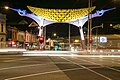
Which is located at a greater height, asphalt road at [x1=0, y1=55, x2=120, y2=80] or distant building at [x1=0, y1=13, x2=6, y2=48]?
distant building at [x1=0, y1=13, x2=6, y2=48]

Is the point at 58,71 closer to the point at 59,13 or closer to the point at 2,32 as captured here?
the point at 59,13

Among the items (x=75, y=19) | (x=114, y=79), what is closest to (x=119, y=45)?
(x=75, y=19)

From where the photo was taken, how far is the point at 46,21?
82000 millimetres

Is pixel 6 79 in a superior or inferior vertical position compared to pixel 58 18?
inferior

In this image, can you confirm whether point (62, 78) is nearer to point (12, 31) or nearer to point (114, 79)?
point (114, 79)

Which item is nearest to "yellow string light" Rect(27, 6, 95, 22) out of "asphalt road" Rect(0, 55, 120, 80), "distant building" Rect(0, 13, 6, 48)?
"distant building" Rect(0, 13, 6, 48)

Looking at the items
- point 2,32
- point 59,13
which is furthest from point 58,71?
point 2,32

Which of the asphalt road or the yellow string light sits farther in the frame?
the yellow string light

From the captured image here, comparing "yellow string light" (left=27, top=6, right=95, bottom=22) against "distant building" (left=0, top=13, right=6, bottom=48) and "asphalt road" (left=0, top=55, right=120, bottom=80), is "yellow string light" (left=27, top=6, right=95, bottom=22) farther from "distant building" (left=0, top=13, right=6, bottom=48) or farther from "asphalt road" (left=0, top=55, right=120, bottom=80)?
"asphalt road" (left=0, top=55, right=120, bottom=80)

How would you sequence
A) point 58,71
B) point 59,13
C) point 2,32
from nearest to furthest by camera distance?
point 58,71
point 59,13
point 2,32

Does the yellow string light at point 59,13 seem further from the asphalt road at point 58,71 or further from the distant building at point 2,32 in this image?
the asphalt road at point 58,71

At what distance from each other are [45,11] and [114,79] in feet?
200

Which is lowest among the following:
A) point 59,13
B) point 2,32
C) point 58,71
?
point 58,71

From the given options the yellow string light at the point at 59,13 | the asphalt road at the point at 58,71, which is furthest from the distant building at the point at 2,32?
the asphalt road at the point at 58,71
